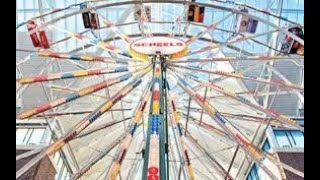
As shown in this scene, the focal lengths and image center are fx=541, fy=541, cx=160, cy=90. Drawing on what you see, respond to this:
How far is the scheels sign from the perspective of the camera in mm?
15680

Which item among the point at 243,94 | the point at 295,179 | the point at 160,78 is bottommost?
the point at 295,179

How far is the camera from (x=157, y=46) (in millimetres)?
15797

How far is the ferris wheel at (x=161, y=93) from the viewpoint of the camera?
43.7ft

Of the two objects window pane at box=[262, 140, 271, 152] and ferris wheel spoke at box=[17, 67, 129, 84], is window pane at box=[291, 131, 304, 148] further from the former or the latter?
ferris wheel spoke at box=[17, 67, 129, 84]

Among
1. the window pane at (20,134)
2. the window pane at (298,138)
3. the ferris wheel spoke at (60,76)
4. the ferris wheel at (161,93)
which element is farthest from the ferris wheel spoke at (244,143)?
the window pane at (20,134)

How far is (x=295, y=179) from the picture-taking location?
1947 centimetres

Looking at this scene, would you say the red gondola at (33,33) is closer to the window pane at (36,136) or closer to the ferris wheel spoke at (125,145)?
the window pane at (36,136)

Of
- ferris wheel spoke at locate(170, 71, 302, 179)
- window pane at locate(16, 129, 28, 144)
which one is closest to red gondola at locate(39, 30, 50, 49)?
window pane at locate(16, 129, 28, 144)

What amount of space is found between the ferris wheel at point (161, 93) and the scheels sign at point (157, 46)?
0.03 metres

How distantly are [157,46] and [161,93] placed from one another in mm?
3413
